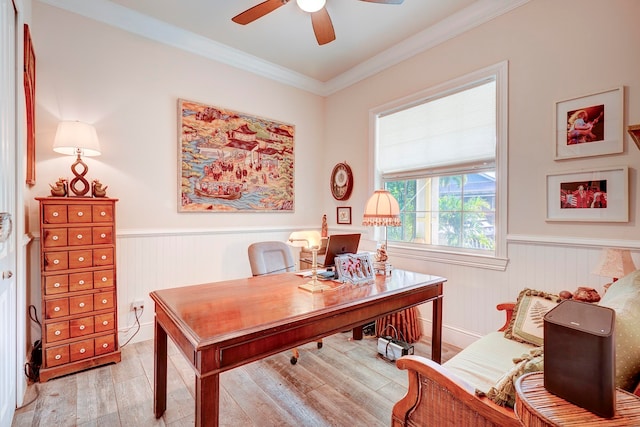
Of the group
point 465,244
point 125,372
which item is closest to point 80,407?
point 125,372

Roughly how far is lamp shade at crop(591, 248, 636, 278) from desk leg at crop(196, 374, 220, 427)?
2148 millimetres

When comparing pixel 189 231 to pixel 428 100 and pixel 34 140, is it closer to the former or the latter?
pixel 34 140

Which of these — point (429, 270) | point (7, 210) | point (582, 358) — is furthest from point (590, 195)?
point (7, 210)

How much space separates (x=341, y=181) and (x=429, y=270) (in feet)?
5.31

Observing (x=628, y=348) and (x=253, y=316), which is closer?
(x=628, y=348)

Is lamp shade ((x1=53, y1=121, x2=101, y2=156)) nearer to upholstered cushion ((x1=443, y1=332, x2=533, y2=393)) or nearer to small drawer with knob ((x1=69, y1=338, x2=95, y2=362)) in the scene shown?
small drawer with knob ((x1=69, y1=338, x2=95, y2=362))

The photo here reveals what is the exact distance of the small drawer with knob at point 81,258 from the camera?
2244 mm

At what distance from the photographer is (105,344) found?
2377 millimetres

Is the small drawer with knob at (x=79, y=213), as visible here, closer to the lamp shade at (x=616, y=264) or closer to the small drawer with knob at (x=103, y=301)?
the small drawer with knob at (x=103, y=301)

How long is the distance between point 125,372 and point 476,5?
13.8 ft

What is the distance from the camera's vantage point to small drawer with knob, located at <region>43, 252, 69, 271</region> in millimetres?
2152

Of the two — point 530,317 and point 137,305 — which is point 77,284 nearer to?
point 137,305

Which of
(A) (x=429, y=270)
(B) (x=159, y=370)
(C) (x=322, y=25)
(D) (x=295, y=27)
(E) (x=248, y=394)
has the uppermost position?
(D) (x=295, y=27)

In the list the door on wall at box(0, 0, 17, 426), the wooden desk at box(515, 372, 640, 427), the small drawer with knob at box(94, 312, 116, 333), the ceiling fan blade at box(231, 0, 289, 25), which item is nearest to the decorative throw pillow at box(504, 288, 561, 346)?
the wooden desk at box(515, 372, 640, 427)
